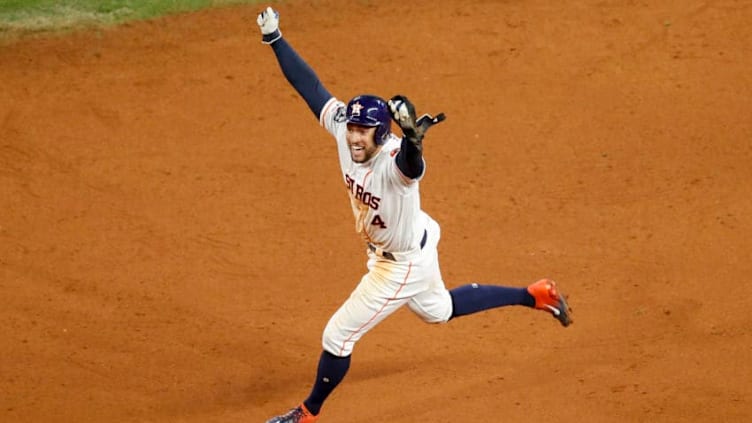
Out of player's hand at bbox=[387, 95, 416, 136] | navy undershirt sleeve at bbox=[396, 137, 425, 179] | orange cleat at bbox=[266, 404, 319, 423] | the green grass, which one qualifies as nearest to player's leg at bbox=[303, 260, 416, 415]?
orange cleat at bbox=[266, 404, 319, 423]

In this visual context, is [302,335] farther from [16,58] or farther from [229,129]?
[16,58]

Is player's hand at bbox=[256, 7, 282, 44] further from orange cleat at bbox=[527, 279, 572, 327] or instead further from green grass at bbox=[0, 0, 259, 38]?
green grass at bbox=[0, 0, 259, 38]

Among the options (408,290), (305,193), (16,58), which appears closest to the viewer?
(408,290)

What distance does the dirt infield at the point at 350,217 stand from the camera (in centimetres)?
941

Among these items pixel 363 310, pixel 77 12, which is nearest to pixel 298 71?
pixel 363 310

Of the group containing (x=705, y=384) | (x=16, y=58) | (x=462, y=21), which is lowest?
(x=705, y=384)

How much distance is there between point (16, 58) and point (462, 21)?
15.2 feet

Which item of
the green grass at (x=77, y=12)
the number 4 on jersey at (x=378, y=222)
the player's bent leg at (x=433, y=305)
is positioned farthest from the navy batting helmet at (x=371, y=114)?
the green grass at (x=77, y=12)

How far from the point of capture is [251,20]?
44.7ft

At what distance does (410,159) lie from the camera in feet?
24.9

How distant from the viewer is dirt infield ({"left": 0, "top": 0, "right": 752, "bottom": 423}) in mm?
9414

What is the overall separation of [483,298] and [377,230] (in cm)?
119

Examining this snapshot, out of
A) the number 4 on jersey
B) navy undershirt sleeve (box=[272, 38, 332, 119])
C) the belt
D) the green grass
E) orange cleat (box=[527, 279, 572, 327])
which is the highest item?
the green grass

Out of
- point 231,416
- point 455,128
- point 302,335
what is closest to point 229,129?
point 455,128
